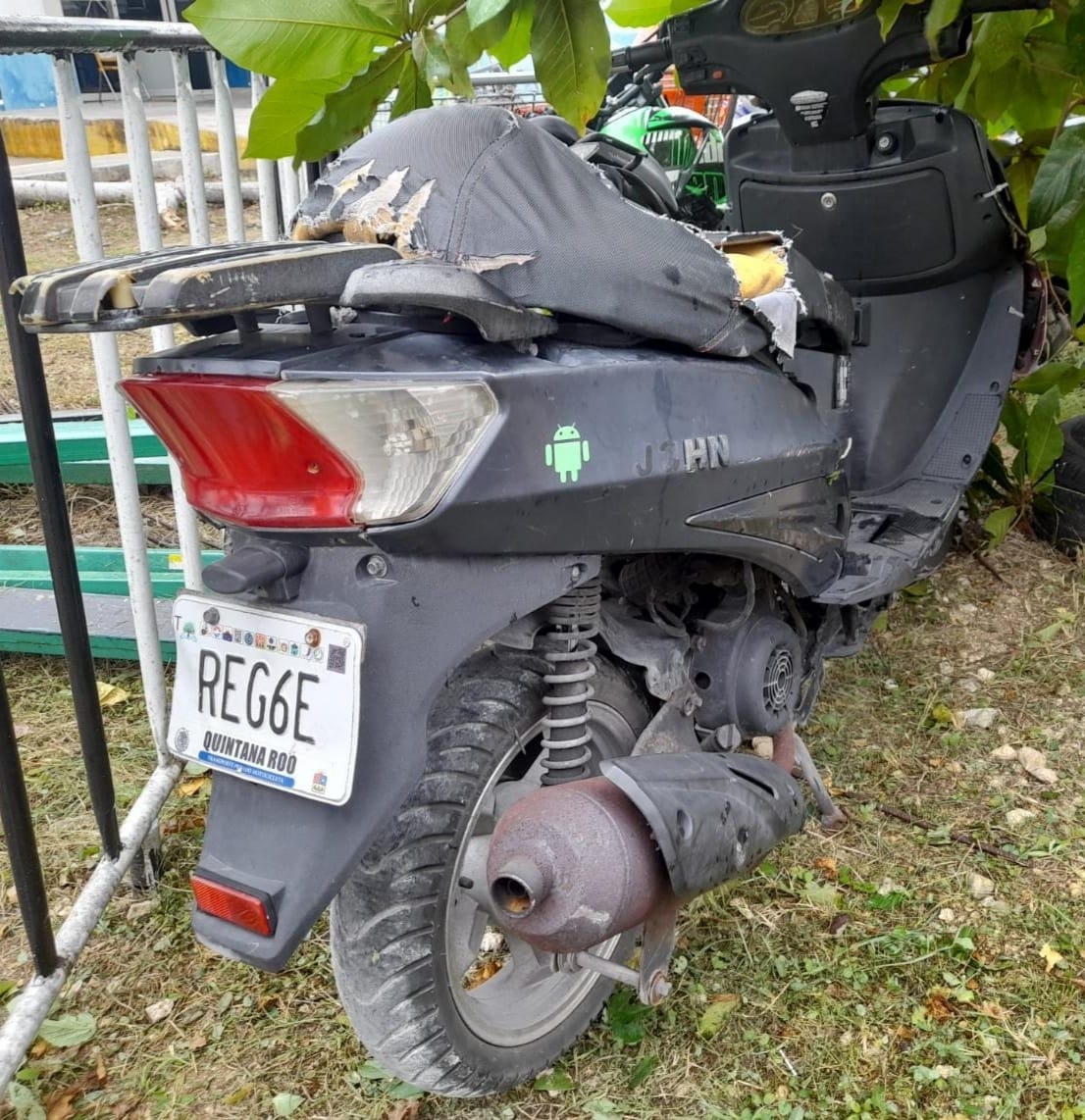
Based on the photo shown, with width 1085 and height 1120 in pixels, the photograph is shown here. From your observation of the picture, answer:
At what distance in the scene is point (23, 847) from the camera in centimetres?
169

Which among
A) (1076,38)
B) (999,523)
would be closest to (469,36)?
(1076,38)

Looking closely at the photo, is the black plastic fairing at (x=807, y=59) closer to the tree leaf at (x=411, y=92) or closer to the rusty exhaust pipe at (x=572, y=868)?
the tree leaf at (x=411, y=92)

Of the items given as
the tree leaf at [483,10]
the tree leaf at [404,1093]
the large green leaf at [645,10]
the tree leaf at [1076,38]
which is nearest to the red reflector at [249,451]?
the tree leaf at [483,10]

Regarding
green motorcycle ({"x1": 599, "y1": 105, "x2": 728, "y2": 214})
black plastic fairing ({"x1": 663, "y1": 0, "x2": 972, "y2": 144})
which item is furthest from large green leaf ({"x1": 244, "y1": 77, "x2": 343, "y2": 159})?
green motorcycle ({"x1": 599, "y1": 105, "x2": 728, "y2": 214})

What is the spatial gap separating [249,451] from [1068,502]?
3060 mm

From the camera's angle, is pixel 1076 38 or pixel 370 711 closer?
pixel 370 711

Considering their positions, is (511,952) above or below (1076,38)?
below

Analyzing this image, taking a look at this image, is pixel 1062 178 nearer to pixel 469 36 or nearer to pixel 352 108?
pixel 469 36

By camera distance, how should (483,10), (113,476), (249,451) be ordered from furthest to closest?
(113,476) → (483,10) → (249,451)

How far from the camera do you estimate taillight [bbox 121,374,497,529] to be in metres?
1.24

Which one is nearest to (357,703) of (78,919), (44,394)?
(44,394)

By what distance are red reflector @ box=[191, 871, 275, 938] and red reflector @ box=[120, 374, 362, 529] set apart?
462 millimetres

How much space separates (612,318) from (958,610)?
2244mm

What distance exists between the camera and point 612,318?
147 centimetres
